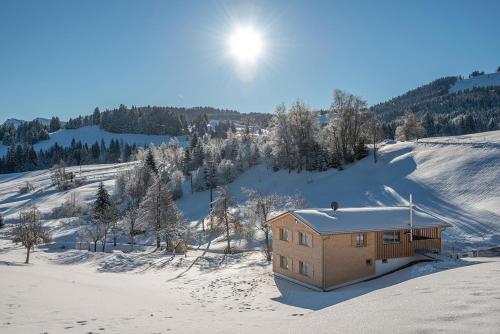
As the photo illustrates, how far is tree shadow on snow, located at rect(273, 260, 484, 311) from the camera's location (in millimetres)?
21625

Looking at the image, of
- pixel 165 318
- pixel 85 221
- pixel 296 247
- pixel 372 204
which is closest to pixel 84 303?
pixel 165 318

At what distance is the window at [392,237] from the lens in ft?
101

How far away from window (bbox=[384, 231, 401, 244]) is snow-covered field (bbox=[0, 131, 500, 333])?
3435mm

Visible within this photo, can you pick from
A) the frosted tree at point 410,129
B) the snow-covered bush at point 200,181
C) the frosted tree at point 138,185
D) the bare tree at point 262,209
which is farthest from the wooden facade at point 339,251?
the frosted tree at point 410,129

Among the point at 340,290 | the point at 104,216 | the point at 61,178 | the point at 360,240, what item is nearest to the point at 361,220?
the point at 360,240

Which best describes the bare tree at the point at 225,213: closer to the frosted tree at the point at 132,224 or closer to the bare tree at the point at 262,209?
the bare tree at the point at 262,209

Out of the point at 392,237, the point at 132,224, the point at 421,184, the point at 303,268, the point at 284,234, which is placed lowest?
the point at 303,268

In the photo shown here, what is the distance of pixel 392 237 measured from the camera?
30891 mm

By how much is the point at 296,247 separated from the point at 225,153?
73.9m

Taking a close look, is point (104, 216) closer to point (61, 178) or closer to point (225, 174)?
point (225, 174)

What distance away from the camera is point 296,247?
104ft

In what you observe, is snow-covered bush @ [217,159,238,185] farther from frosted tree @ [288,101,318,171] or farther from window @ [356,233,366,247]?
window @ [356,233,366,247]

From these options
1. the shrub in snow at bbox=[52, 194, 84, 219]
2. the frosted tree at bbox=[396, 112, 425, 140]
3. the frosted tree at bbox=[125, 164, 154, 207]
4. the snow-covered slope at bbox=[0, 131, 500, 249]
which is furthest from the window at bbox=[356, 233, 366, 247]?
the frosted tree at bbox=[396, 112, 425, 140]

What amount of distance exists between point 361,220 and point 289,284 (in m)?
7.47
